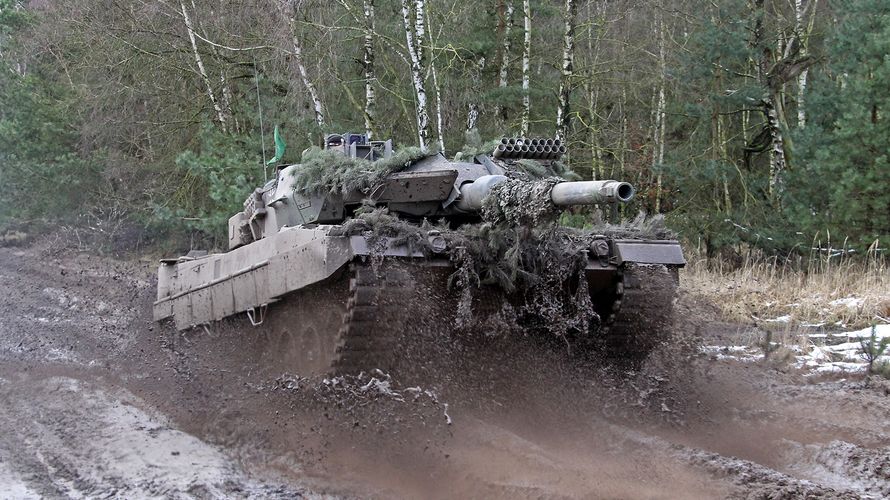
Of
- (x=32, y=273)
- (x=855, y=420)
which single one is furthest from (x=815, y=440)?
(x=32, y=273)

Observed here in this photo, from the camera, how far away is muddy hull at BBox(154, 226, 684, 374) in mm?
6656

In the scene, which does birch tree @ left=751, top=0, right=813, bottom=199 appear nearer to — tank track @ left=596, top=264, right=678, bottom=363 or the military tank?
the military tank

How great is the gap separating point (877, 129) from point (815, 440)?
220 inches

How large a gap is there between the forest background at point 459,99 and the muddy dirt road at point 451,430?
4348mm

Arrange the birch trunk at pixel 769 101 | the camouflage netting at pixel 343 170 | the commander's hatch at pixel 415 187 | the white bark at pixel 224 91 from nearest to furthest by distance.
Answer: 1. the commander's hatch at pixel 415 187
2. the camouflage netting at pixel 343 170
3. the birch trunk at pixel 769 101
4. the white bark at pixel 224 91

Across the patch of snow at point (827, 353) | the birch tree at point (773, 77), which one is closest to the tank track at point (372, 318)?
the patch of snow at point (827, 353)

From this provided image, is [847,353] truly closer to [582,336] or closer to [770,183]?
[582,336]

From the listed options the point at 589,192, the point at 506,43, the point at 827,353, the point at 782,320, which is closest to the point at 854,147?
the point at 782,320

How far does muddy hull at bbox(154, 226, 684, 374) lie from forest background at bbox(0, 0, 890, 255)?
4.63 metres

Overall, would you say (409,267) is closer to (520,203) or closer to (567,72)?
(520,203)

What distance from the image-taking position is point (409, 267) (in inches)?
267

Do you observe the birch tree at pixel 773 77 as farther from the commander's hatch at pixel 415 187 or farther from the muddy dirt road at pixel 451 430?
the commander's hatch at pixel 415 187

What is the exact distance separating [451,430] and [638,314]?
6.21ft

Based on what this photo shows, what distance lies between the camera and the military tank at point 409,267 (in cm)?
666
